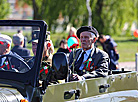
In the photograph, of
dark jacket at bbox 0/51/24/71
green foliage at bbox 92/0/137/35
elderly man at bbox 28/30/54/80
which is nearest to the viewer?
dark jacket at bbox 0/51/24/71

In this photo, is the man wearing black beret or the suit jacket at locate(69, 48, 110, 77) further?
the man wearing black beret

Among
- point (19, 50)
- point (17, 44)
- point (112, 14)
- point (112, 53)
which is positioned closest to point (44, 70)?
point (17, 44)

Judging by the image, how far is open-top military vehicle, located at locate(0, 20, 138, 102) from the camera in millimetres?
3967

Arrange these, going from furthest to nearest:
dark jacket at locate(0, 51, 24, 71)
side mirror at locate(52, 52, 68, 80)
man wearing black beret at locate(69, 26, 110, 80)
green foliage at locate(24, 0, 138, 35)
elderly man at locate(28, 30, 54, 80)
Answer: green foliage at locate(24, 0, 138, 35) → man wearing black beret at locate(69, 26, 110, 80) → elderly man at locate(28, 30, 54, 80) → dark jacket at locate(0, 51, 24, 71) → side mirror at locate(52, 52, 68, 80)

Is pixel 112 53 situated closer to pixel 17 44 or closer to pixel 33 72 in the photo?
pixel 17 44

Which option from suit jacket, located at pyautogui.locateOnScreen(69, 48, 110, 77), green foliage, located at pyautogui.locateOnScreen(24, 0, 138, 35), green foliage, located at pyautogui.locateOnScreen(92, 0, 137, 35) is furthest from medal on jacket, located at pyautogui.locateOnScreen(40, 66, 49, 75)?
green foliage, located at pyautogui.locateOnScreen(92, 0, 137, 35)

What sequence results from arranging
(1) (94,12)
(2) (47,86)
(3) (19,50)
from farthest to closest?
(1) (94,12), (3) (19,50), (2) (47,86)

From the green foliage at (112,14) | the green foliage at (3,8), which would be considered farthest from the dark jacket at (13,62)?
the green foliage at (3,8)

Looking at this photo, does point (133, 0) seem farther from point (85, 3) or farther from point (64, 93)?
point (64, 93)

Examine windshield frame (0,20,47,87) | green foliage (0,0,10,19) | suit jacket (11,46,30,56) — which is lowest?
windshield frame (0,20,47,87)

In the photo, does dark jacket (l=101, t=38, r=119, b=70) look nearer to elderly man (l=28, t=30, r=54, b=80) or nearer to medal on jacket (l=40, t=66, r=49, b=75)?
elderly man (l=28, t=30, r=54, b=80)

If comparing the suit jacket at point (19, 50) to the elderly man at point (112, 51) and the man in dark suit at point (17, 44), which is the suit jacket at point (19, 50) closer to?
the man in dark suit at point (17, 44)

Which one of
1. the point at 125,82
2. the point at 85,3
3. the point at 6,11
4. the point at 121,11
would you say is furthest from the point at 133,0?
the point at 125,82

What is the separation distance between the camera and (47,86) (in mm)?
4012
